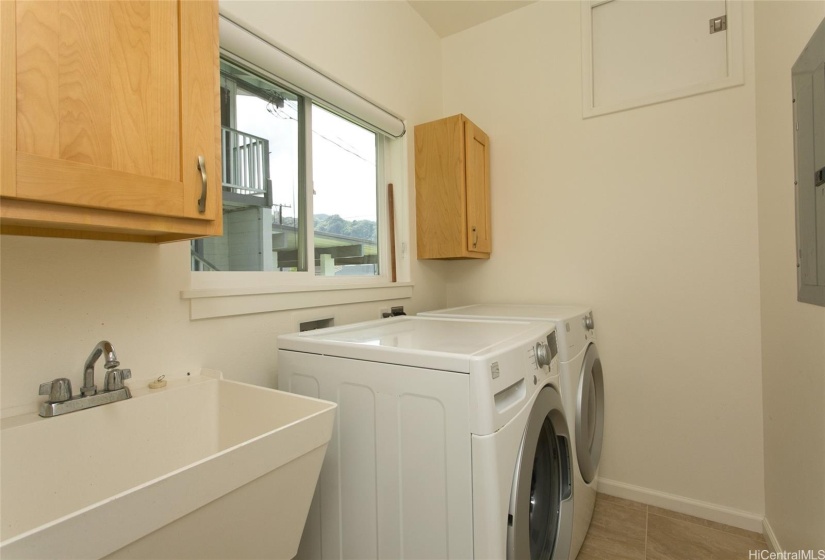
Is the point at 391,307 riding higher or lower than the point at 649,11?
lower

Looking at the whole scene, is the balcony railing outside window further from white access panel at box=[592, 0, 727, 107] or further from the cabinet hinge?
the cabinet hinge

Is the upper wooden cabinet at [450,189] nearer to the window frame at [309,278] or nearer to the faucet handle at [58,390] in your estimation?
the window frame at [309,278]

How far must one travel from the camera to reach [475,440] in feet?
2.97

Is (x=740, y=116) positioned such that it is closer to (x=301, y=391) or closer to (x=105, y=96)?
(x=301, y=391)

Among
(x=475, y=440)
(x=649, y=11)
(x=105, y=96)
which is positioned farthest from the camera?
(x=649, y=11)

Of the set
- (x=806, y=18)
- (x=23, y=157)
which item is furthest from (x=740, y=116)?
(x=23, y=157)

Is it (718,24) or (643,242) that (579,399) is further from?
(718,24)

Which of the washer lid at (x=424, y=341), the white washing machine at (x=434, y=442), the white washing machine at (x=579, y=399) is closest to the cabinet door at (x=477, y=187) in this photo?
the white washing machine at (x=579, y=399)

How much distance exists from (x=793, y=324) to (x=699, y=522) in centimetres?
115

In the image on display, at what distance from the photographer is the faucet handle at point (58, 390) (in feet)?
2.86

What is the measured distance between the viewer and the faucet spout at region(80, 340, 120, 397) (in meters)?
0.91

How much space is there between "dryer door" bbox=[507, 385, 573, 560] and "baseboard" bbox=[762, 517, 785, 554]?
39.7 inches

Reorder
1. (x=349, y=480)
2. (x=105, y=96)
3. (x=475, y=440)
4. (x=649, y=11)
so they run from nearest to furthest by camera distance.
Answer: (x=105, y=96), (x=475, y=440), (x=349, y=480), (x=649, y=11)

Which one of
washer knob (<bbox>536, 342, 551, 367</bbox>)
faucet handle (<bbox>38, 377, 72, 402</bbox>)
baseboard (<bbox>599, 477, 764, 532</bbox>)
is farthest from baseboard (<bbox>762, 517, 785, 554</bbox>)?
faucet handle (<bbox>38, 377, 72, 402</bbox>)
